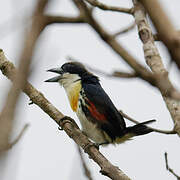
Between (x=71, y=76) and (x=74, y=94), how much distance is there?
361 millimetres

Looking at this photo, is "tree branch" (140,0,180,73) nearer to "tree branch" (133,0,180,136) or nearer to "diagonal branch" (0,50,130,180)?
"tree branch" (133,0,180,136)

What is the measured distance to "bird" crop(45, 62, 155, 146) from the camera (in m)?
4.46

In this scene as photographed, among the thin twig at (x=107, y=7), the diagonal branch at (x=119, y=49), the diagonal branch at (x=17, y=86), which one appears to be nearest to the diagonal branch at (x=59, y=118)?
the thin twig at (x=107, y=7)

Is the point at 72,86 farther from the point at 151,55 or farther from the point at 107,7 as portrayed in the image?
the point at 151,55

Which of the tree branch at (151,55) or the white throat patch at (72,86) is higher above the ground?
the tree branch at (151,55)

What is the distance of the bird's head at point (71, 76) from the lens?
4.93 meters

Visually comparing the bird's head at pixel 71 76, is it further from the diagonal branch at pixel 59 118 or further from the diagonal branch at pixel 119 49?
the diagonal branch at pixel 119 49

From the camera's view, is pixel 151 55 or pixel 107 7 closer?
pixel 151 55

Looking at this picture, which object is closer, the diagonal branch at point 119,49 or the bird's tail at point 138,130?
the diagonal branch at point 119,49

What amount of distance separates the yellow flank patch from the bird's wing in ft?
0.45

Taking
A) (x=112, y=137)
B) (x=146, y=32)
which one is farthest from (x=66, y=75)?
(x=146, y=32)

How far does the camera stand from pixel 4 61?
3.49m

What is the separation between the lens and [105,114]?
457 cm

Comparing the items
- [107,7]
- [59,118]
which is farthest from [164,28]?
[59,118]
